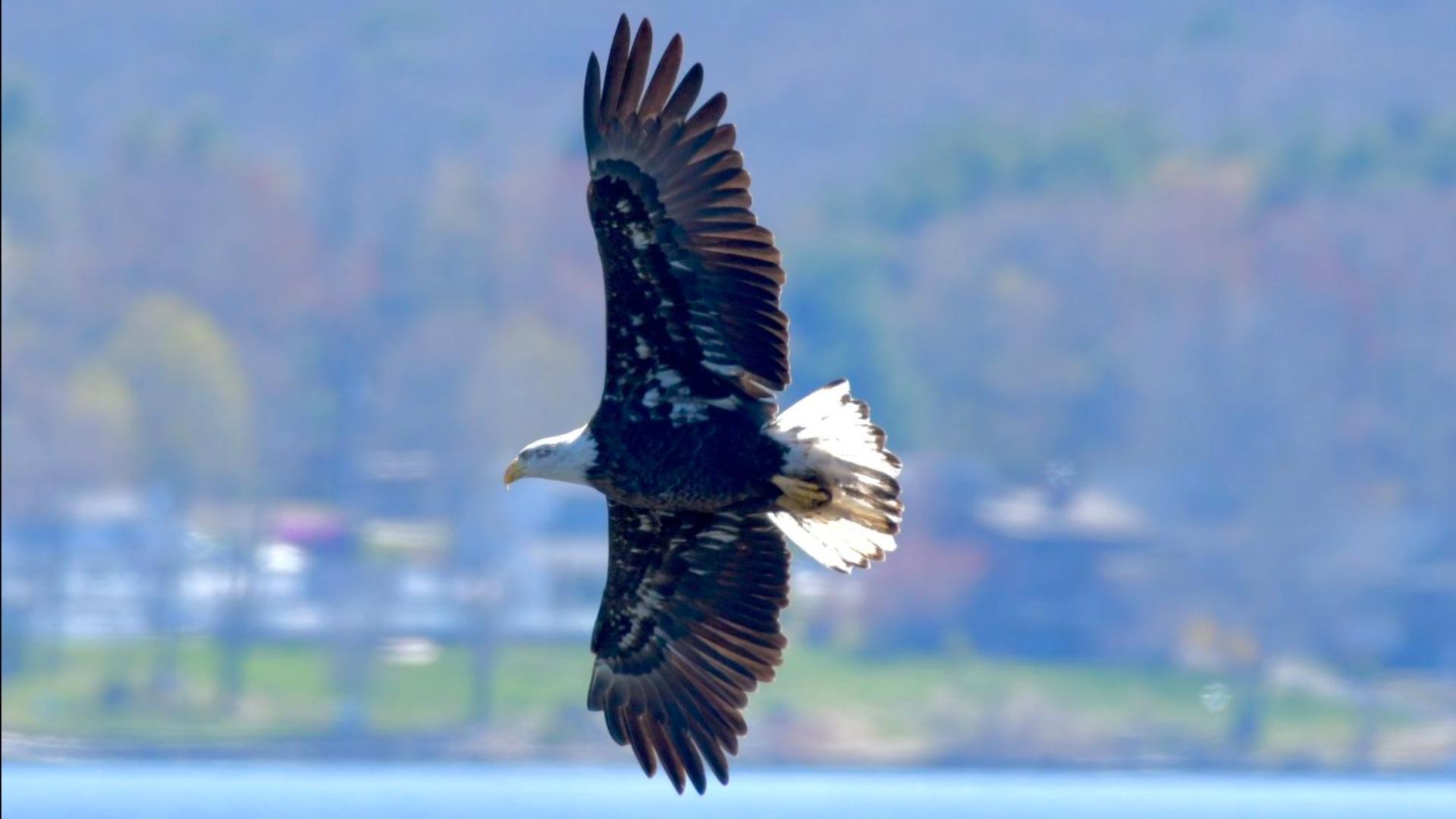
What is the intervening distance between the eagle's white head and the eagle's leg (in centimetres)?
66

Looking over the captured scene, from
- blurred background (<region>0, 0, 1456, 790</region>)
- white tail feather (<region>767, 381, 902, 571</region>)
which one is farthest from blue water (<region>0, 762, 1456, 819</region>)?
white tail feather (<region>767, 381, 902, 571</region>)

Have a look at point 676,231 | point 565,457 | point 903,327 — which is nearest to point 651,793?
point 903,327

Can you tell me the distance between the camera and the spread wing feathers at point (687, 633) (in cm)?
1020

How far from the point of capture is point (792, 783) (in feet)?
103

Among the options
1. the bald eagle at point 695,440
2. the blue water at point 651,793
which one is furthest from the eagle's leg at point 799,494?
the blue water at point 651,793

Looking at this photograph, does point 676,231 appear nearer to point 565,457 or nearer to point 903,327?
point 565,457

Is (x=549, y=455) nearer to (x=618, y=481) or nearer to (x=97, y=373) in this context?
(x=618, y=481)

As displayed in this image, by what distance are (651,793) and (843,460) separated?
23271 mm

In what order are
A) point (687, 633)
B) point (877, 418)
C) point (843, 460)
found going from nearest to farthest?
point (843, 460)
point (687, 633)
point (877, 418)

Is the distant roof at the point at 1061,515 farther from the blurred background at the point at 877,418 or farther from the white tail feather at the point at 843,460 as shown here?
the white tail feather at the point at 843,460

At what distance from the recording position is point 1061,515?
34281 mm

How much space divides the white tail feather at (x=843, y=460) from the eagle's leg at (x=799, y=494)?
0.02 metres

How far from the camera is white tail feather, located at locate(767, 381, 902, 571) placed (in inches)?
384

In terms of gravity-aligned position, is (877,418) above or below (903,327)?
below
